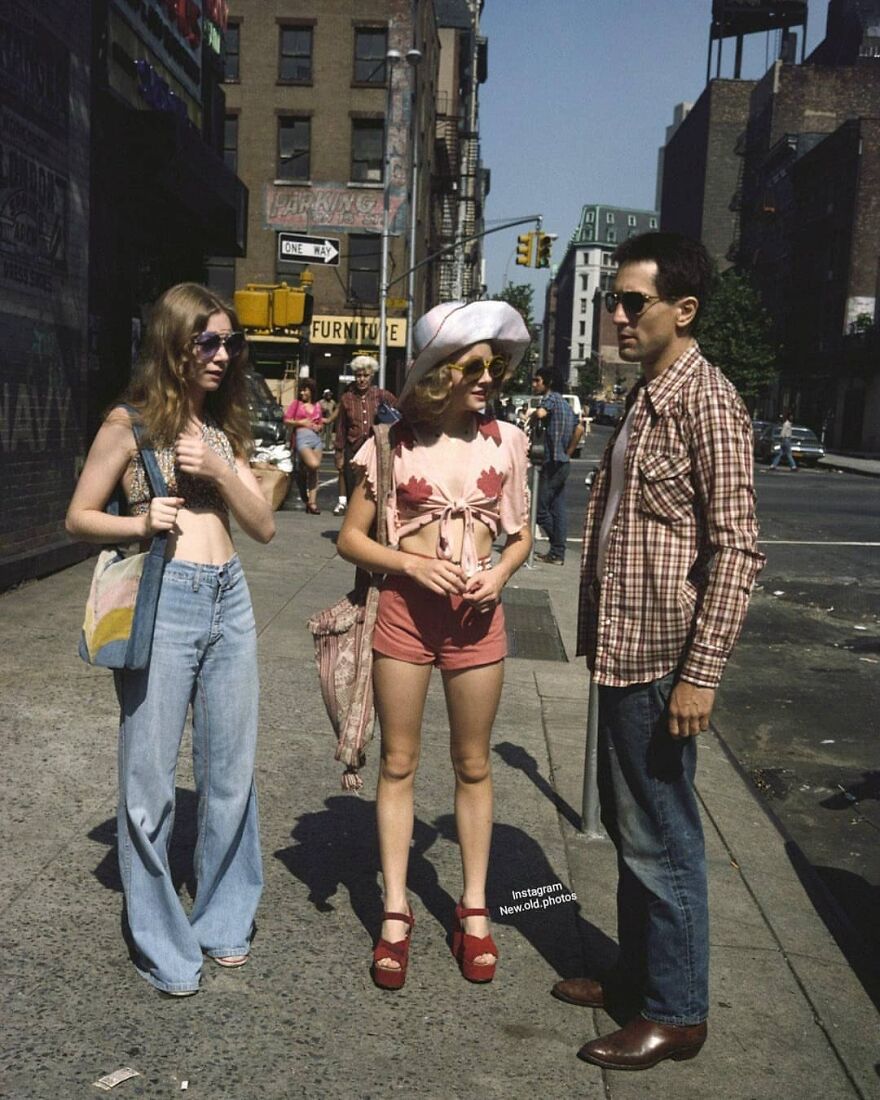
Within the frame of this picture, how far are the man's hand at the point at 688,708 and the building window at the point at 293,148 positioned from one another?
40.2m

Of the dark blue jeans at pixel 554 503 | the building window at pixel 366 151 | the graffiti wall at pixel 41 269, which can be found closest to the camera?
the graffiti wall at pixel 41 269

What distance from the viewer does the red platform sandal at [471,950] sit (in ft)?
10.8

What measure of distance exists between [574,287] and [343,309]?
14736cm

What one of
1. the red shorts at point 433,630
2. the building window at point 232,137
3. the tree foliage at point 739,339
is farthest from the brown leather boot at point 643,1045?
the tree foliage at point 739,339

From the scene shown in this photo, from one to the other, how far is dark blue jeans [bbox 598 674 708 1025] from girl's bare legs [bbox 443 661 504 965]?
447 millimetres

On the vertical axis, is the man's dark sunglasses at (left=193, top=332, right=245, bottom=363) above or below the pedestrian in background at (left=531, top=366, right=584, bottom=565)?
above

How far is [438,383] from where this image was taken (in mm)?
3174

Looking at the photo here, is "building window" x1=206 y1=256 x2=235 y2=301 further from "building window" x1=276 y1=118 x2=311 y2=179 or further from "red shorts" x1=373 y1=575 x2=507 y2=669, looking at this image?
"red shorts" x1=373 y1=575 x2=507 y2=669

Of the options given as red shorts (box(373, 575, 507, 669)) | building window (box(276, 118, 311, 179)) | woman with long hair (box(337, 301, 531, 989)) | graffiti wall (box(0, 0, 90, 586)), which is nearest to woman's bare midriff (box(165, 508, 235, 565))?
woman with long hair (box(337, 301, 531, 989))

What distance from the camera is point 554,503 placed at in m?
12.6

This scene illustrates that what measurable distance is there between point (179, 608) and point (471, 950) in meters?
1.30

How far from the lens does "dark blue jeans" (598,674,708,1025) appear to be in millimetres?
2871

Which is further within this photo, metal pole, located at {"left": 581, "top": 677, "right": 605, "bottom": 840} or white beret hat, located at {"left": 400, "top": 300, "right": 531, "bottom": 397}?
metal pole, located at {"left": 581, "top": 677, "right": 605, "bottom": 840}

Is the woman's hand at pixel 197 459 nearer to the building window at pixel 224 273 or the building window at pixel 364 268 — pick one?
the building window at pixel 224 273
